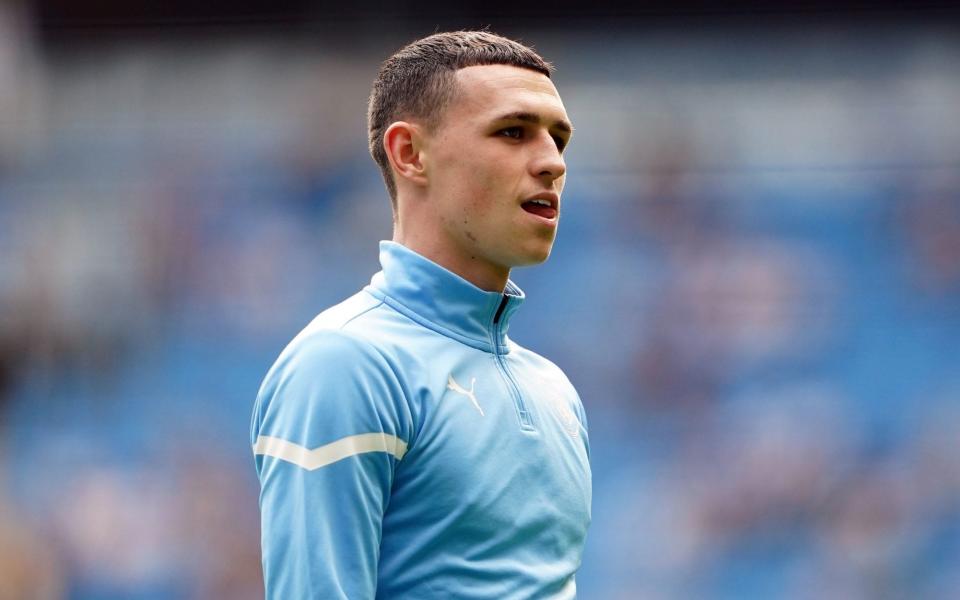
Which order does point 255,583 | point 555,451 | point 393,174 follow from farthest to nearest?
point 255,583
point 393,174
point 555,451

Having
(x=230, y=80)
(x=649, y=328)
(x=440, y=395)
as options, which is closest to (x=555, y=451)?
(x=440, y=395)

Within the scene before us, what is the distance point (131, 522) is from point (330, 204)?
1.70m

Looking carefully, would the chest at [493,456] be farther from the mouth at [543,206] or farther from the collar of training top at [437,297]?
the mouth at [543,206]

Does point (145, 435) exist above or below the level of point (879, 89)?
below

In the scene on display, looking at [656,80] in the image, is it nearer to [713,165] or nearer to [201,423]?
[713,165]

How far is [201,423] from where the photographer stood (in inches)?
219

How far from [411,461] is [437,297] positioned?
0.29 metres

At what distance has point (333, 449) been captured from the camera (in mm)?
1461

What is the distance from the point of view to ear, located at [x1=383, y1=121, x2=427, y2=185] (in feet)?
5.96

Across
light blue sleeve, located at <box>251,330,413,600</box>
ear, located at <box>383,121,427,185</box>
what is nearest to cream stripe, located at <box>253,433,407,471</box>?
light blue sleeve, located at <box>251,330,413,600</box>

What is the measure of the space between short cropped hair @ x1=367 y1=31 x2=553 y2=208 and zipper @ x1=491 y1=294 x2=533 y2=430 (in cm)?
24

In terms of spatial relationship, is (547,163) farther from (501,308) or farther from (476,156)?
(501,308)

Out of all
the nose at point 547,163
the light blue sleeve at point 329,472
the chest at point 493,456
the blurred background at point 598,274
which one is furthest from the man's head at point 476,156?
the blurred background at point 598,274

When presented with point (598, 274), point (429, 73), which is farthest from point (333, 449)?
point (598, 274)
